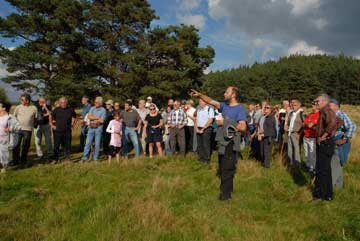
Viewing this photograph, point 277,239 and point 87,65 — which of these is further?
point 87,65

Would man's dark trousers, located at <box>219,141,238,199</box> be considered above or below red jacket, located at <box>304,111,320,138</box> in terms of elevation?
below

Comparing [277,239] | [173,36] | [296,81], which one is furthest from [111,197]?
[296,81]

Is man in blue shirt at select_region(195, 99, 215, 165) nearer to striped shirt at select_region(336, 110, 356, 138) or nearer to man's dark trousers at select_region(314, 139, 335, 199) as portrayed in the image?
striped shirt at select_region(336, 110, 356, 138)

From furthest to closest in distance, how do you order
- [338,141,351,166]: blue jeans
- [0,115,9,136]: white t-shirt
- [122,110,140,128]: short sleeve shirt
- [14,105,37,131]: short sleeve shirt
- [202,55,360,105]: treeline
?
[202,55,360,105]: treeline → [122,110,140,128]: short sleeve shirt → [14,105,37,131]: short sleeve shirt → [0,115,9,136]: white t-shirt → [338,141,351,166]: blue jeans

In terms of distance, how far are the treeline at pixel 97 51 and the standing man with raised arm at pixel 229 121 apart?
16.7 meters

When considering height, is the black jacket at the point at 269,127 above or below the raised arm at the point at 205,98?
below

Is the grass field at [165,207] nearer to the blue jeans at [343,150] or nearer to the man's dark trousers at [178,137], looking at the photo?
the blue jeans at [343,150]

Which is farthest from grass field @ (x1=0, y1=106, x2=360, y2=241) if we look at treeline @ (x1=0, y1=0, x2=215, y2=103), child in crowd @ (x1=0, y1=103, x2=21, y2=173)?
treeline @ (x1=0, y1=0, x2=215, y2=103)

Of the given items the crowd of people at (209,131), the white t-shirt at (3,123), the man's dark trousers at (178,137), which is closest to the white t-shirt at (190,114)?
the crowd of people at (209,131)

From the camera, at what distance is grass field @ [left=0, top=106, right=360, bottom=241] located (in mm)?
3730

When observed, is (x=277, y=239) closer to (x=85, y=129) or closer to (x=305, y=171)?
(x=305, y=171)

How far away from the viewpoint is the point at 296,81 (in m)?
76.9

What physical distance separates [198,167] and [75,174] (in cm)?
312

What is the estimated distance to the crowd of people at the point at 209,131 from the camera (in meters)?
4.95
